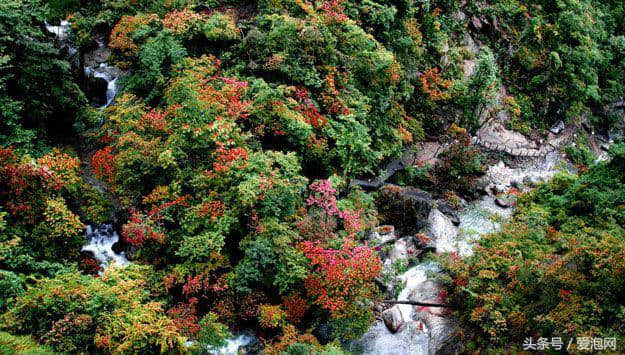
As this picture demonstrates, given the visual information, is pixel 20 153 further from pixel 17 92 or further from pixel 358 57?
pixel 358 57

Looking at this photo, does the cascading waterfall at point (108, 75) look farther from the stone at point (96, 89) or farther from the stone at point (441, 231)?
the stone at point (441, 231)

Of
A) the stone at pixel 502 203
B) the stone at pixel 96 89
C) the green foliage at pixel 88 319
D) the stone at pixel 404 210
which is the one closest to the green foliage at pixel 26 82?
the stone at pixel 96 89

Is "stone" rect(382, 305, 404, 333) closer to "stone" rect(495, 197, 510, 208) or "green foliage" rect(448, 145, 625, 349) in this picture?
"green foliage" rect(448, 145, 625, 349)

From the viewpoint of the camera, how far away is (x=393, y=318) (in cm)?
1244

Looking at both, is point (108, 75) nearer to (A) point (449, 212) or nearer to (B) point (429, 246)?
(B) point (429, 246)

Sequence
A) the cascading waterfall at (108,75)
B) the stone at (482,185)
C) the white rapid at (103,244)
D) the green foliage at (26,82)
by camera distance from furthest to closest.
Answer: the stone at (482,185), the cascading waterfall at (108,75), the white rapid at (103,244), the green foliage at (26,82)

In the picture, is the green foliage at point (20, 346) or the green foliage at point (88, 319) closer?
the green foliage at point (20, 346)

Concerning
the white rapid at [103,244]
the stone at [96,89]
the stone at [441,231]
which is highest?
the stone at [96,89]

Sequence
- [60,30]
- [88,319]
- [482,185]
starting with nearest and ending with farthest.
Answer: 1. [88,319]
2. [60,30]
3. [482,185]

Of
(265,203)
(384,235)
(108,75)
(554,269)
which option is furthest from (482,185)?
(108,75)

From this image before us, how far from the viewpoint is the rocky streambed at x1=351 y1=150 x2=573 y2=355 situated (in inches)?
479

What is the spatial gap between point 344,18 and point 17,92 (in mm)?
12288

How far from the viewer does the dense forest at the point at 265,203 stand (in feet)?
33.6

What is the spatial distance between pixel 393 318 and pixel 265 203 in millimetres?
5192
